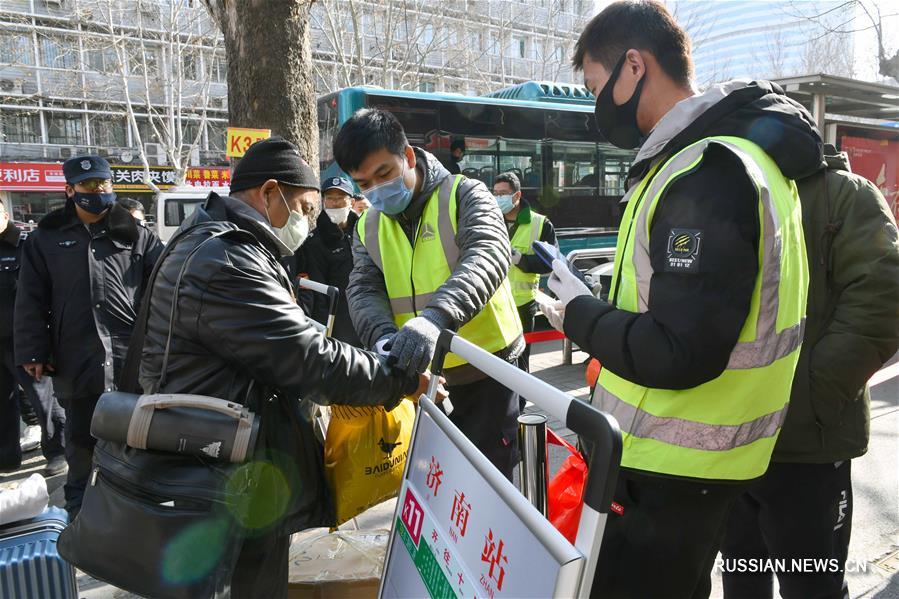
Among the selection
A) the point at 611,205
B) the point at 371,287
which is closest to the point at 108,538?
the point at 371,287

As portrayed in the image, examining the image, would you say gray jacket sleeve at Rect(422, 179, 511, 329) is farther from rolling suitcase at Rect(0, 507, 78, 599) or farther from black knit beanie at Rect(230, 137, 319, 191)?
rolling suitcase at Rect(0, 507, 78, 599)

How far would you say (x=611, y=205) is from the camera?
1197 cm

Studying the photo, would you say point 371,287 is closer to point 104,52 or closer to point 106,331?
point 106,331

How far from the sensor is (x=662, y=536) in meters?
1.48

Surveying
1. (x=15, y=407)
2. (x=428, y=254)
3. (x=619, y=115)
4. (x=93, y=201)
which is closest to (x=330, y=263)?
(x=93, y=201)

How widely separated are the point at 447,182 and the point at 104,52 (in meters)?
34.4

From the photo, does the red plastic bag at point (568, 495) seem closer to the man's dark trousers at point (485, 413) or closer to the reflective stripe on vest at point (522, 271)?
the man's dark trousers at point (485, 413)

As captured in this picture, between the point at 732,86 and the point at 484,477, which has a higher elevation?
the point at 732,86

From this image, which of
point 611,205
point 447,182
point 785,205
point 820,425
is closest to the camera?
point 785,205

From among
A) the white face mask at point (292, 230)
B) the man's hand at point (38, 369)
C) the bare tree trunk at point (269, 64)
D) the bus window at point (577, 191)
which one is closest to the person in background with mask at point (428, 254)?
the white face mask at point (292, 230)

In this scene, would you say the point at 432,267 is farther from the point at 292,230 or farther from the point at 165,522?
the point at 165,522

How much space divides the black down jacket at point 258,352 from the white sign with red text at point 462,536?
39 cm

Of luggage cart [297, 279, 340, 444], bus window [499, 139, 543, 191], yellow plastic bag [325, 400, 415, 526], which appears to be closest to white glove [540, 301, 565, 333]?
yellow plastic bag [325, 400, 415, 526]

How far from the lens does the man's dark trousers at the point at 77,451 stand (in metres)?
3.56
